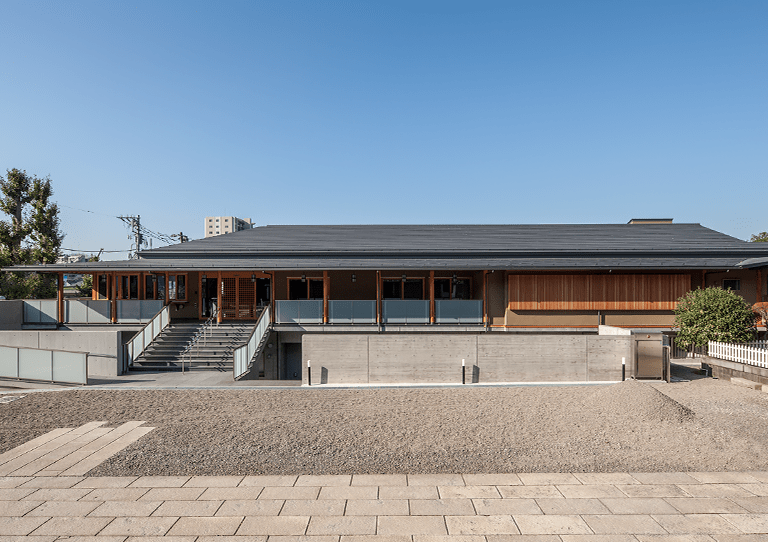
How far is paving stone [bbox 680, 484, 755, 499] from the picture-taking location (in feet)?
20.4

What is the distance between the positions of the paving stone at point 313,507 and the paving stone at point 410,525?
0.69m

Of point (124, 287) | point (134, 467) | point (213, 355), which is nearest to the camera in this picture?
point (134, 467)

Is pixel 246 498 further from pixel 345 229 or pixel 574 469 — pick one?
pixel 345 229

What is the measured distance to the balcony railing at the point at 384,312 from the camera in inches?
669

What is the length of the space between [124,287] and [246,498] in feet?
61.1

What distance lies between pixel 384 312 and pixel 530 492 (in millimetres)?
11117

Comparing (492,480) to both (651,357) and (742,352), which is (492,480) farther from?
(742,352)

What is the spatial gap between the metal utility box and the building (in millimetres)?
72

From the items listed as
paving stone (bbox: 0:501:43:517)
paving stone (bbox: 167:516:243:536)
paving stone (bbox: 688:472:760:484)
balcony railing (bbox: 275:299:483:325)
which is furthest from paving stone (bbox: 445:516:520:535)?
balcony railing (bbox: 275:299:483:325)

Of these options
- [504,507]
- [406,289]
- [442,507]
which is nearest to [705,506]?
[504,507]

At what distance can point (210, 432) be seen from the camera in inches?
351

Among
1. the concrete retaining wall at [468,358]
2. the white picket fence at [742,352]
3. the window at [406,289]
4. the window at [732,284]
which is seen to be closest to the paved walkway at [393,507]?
the concrete retaining wall at [468,358]

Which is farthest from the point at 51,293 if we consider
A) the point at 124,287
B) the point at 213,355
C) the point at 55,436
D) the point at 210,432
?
the point at 210,432

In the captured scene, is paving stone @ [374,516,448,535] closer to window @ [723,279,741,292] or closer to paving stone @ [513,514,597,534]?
paving stone @ [513,514,597,534]
